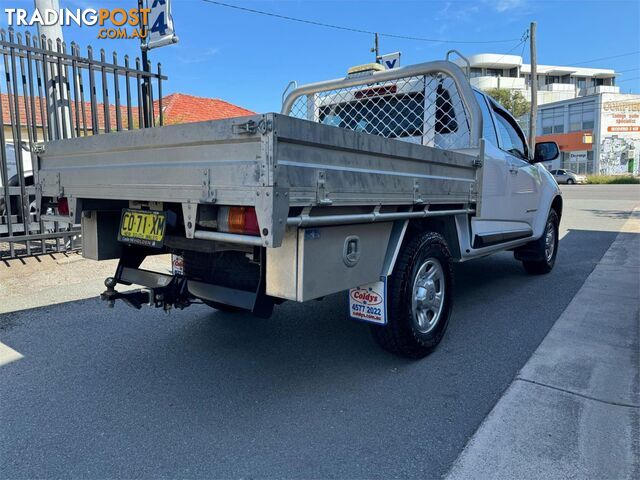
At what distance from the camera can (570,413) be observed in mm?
2889

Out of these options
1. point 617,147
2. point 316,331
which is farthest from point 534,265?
point 617,147

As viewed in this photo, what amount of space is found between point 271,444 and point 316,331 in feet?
5.77

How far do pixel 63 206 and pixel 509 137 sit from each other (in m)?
4.61

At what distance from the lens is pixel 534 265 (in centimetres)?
659

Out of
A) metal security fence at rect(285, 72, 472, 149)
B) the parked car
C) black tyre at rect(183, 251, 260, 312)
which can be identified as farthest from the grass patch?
black tyre at rect(183, 251, 260, 312)

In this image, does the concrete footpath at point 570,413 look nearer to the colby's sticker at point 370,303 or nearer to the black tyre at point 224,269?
the colby's sticker at point 370,303

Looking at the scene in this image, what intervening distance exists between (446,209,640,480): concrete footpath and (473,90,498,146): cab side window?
1931 millimetres

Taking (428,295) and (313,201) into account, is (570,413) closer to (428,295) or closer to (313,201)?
(428,295)

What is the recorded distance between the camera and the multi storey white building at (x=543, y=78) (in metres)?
57.3

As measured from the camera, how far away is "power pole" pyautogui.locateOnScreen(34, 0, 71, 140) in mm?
6605

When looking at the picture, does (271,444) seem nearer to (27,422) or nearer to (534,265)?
(27,422)

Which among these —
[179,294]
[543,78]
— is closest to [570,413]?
[179,294]

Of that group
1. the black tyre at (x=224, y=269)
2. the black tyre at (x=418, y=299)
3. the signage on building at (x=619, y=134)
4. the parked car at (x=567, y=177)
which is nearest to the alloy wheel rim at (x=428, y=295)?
the black tyre at (x=418, y=299)

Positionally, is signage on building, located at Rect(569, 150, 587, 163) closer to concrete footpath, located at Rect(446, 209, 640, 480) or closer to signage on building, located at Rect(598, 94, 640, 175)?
signage on building, located at Rect(598, 94, 640, 175)
